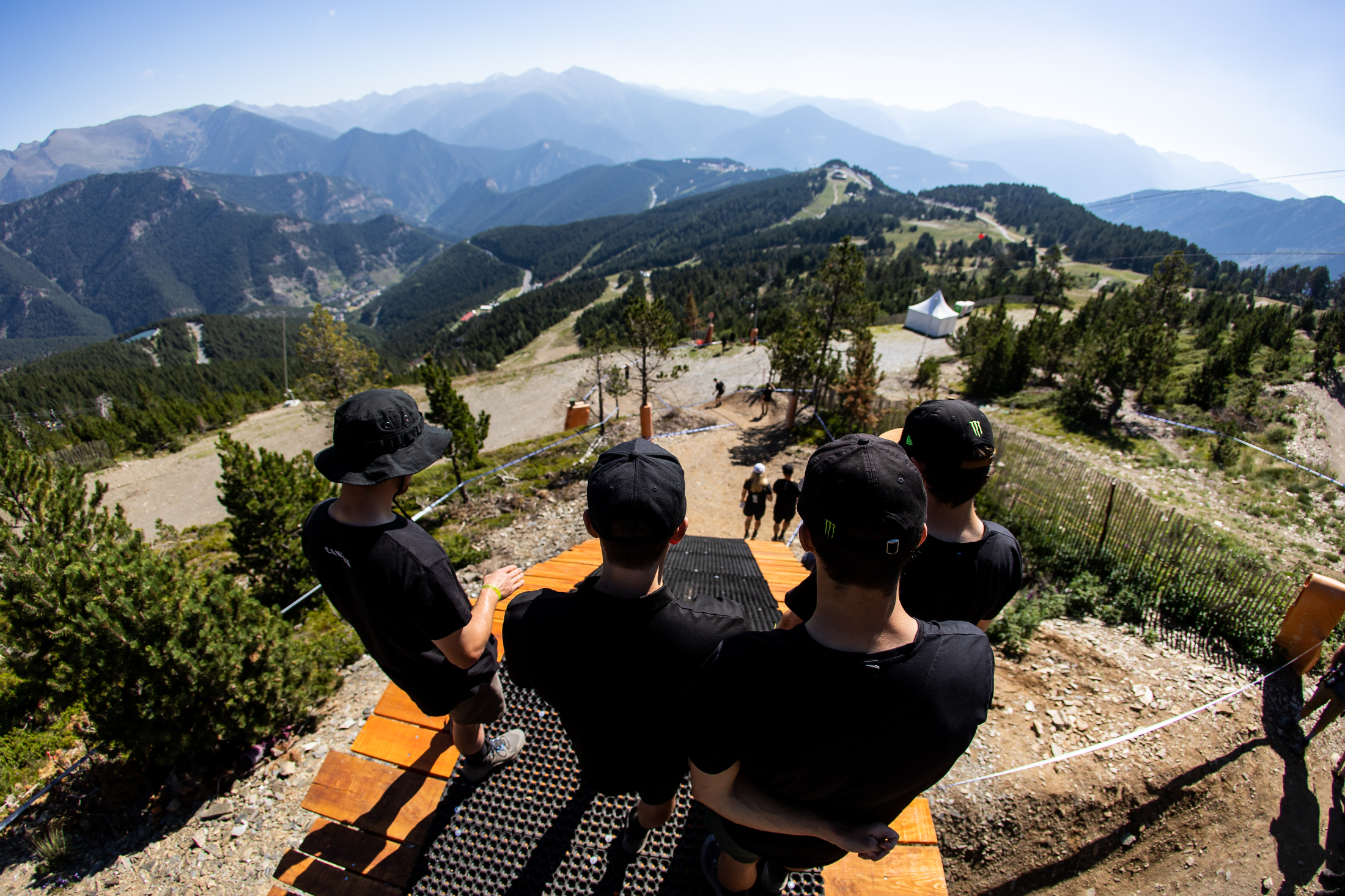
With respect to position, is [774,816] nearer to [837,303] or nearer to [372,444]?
[372,444]

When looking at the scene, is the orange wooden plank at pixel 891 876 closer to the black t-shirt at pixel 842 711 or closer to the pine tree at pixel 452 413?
the black t-shirt at pixel 842 711

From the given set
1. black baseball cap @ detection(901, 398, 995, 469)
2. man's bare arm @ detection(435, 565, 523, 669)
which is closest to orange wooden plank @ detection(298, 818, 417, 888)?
man's bare arm @ detection(435, 565, 523, 669)

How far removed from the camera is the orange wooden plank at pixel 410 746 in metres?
3.37

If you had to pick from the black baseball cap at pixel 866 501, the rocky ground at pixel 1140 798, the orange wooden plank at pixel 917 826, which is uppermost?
the black baseball cap at pixel 866 501

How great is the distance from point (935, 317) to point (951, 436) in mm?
40705

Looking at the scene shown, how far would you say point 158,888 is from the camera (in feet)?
11.4

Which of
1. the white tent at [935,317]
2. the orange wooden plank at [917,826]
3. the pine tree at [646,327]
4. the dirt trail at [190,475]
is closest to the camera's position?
the orange wooden plank at [917,826]

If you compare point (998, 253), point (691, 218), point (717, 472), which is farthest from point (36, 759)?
point (691, 218)

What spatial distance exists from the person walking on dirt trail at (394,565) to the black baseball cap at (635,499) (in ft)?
2.87

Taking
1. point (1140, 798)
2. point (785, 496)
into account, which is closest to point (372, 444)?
point (1140, 798)

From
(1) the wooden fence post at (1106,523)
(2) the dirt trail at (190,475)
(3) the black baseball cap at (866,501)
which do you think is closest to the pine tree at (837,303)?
(1) the wooden fence post at (1106,523)

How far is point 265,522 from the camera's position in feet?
25.8

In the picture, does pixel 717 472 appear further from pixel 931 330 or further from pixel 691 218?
pixel 691 218

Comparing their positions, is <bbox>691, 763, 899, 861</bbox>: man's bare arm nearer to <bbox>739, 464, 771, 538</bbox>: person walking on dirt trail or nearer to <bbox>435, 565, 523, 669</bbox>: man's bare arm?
<bbox>435, 565, 523, 669</bbox>: man's bare arm
